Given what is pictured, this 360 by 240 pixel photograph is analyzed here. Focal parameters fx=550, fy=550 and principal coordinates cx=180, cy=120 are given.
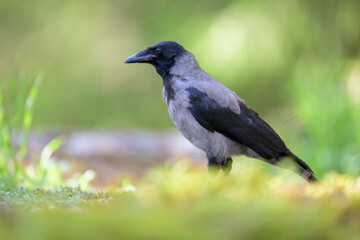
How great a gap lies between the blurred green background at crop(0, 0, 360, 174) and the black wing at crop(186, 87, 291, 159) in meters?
3.58

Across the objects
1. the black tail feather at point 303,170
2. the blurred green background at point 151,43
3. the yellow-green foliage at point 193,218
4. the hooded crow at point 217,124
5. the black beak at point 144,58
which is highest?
the blurred green background at point 151,43

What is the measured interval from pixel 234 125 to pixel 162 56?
0.81 m

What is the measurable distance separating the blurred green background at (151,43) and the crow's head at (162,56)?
3.68m

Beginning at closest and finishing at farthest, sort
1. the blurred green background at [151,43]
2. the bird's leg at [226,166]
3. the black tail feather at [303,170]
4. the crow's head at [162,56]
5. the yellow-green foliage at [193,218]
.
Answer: the yellow-green foliage at [193,218] → the black tail feather at [303,170] → the bird's leg at [226,166] → the crow's head at [162,56] → the blurred green background at [151,43]

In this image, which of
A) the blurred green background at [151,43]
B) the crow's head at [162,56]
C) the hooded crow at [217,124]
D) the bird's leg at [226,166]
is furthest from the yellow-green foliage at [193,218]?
the blurred green background at [151,43]

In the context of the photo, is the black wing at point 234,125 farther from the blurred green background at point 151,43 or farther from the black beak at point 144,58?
the blurred green background at point 151,43

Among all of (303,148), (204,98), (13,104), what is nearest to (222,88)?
(204,98)

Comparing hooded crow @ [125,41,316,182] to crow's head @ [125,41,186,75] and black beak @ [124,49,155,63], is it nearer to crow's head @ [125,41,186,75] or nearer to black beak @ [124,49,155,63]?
crow's head @ [125,41,186,75]

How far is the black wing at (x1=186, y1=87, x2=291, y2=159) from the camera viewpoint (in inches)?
156

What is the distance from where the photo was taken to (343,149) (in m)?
5.95

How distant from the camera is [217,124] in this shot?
13.1 ft

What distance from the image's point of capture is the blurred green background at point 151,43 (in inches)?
384

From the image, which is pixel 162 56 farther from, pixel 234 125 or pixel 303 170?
pixel 303 170

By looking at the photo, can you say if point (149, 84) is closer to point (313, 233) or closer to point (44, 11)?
point (44, 11)
